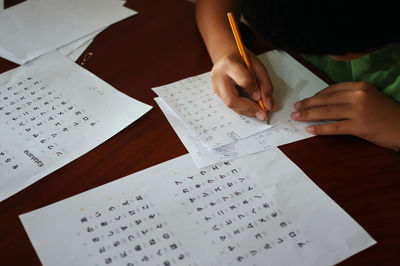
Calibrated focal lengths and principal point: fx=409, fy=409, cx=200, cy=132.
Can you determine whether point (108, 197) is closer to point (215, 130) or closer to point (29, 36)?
point (215, 130)

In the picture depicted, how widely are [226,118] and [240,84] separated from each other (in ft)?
0.23

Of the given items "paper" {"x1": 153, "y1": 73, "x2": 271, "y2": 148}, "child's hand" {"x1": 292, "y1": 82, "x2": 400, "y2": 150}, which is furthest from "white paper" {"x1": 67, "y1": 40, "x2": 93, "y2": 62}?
"child's hand" {"x1": 292, "y1": 82, "x2": 400, "y2": 150}

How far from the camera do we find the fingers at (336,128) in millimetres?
652

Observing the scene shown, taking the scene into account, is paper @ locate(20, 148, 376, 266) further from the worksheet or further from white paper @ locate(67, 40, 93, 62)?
white paper @ locate(67, 40, 93, 62)

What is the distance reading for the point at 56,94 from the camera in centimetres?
76

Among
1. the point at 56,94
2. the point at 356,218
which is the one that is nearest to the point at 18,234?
the point at 56,94

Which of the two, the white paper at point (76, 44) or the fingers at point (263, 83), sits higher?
the white paper at point (76, 44)

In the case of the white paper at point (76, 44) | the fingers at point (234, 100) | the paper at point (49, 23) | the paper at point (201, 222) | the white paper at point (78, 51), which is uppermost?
the paper at point (49, 23)

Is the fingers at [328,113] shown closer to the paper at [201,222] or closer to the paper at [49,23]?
the paper at [201,222]

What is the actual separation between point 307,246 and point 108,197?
0.27m

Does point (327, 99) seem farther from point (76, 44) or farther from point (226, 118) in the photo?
point (76, 44)

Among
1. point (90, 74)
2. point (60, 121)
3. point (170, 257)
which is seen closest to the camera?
point (170, 257)

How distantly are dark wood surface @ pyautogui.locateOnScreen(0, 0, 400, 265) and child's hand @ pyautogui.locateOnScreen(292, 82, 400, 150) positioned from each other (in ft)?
0.06

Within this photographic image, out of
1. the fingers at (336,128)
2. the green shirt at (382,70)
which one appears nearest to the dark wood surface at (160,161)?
the fingers at (336,128)
